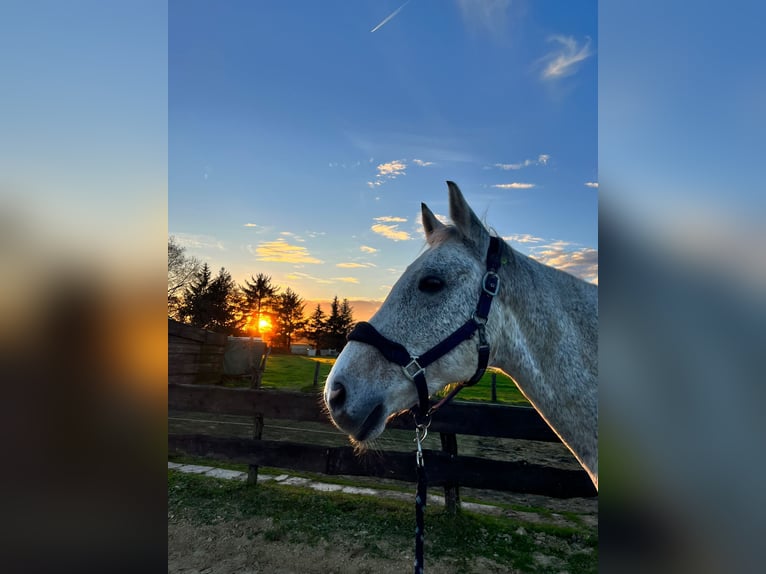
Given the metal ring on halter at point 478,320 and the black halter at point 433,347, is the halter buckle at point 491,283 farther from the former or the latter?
the metal ring on halter at point 478,320

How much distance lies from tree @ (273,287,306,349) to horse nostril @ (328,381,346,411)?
1648 inches

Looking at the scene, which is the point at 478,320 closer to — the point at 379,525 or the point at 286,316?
the point at 379,525

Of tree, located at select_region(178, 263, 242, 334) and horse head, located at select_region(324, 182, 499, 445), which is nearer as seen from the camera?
horse head, located at select_region(324, 182, 499, 445)

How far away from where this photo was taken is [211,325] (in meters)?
27.5

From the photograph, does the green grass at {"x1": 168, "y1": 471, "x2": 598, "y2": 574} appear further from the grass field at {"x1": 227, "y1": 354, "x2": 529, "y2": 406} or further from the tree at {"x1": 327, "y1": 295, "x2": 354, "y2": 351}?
the tree at {"x1": 327, "y1": 295, "x2": 354, "y2": 351}

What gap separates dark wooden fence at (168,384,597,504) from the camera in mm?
4504

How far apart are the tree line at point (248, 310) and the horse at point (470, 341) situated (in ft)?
41.3

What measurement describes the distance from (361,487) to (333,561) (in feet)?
6.68

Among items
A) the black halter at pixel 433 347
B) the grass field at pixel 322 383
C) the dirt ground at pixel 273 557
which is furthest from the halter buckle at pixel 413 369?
the grass field at pixel 322 383

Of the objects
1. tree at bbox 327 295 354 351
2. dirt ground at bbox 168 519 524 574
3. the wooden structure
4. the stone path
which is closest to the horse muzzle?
dirt ground at bbox 168 519 524 574
